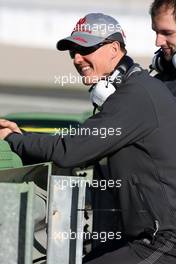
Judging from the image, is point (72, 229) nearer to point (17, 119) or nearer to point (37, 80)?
point (17, 119)

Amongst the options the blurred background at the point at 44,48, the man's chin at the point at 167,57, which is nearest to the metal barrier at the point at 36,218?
the man's chin at the point at 167,57

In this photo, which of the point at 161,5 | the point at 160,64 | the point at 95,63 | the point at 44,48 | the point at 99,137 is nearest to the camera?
the point at 99,137

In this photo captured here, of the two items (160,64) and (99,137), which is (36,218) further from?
(160,64)

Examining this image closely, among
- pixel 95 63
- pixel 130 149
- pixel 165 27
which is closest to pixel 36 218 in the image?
pixel 130 149

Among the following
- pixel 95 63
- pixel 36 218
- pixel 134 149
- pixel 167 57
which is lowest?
pixel 36 218

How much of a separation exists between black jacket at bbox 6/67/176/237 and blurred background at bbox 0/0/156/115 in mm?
15739

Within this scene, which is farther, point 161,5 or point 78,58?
point 161,5

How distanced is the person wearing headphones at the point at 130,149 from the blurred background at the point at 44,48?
15.7 m

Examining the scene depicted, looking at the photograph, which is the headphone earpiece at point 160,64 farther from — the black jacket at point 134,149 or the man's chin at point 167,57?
the black jacket at point 134,149

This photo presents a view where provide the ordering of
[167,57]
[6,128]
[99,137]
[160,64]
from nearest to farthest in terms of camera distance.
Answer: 1. [99,137]
2. [6,128]
3. [167,57]
4. [160,64]

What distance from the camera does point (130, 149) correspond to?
150 inches

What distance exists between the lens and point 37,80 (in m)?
25.9

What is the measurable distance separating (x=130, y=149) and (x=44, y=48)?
22912 mm

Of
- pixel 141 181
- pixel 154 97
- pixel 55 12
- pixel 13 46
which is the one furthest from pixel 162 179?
pixel 13 46
